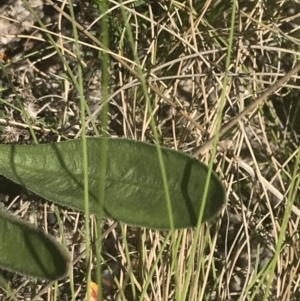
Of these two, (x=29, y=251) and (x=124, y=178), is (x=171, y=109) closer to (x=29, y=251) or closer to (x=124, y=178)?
(x=124, y=178)

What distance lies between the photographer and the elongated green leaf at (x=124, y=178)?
2.94ft

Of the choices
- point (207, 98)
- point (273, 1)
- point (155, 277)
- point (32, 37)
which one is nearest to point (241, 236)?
point (155, 277)

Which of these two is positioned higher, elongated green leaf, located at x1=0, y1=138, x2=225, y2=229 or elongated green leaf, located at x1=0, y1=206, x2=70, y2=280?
elongated green leaf, located at x1=0, y1=138, x2=225, y2=229

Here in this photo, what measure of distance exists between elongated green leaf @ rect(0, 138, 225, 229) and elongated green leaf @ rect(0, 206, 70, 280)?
3.3 inches

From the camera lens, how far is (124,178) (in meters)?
0.96

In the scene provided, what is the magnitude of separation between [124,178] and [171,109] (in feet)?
0.99

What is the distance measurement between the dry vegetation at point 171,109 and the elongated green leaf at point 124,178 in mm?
129

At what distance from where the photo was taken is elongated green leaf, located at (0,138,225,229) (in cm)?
90

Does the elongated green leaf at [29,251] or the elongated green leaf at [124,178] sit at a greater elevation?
the elongated green leaf at [124,178]

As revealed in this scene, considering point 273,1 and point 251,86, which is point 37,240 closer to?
point 251,86

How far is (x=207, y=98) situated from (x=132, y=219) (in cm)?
41

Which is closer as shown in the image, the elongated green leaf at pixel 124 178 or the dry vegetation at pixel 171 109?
the elongated green leaf at pixel 124 178

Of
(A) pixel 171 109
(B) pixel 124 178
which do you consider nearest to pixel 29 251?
(B) pixel 124 178

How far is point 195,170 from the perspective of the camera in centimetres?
90
